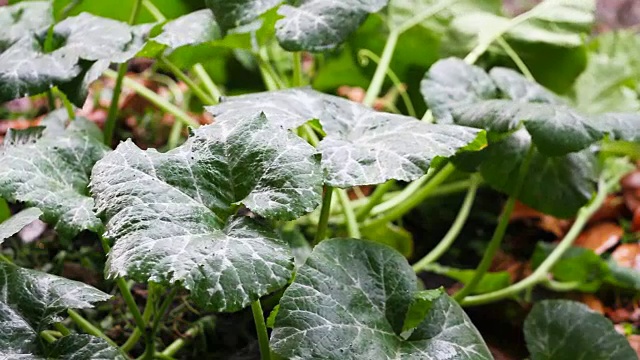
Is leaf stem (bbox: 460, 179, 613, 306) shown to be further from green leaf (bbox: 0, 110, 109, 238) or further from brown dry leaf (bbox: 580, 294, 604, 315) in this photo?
green leaf (bbox: 0, 110, 109, 238)

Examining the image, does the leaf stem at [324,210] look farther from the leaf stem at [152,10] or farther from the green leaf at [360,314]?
the leaf stem at [152,10]

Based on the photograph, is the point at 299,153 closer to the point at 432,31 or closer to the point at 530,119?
the point at 530,119

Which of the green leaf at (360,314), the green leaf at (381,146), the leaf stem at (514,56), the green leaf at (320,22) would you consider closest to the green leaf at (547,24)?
the leaf stem at (514,56)

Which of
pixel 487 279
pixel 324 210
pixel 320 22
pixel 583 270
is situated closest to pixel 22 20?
pixel 320 22

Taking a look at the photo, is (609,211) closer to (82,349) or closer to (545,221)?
(545,221)

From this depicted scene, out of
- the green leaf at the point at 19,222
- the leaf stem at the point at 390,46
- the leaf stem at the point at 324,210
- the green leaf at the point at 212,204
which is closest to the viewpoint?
the green leaf at the point at 212,204

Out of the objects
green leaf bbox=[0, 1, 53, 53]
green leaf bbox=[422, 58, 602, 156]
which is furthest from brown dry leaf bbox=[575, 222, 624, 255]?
green leaf bbox=[0, 1, 53, 53]
